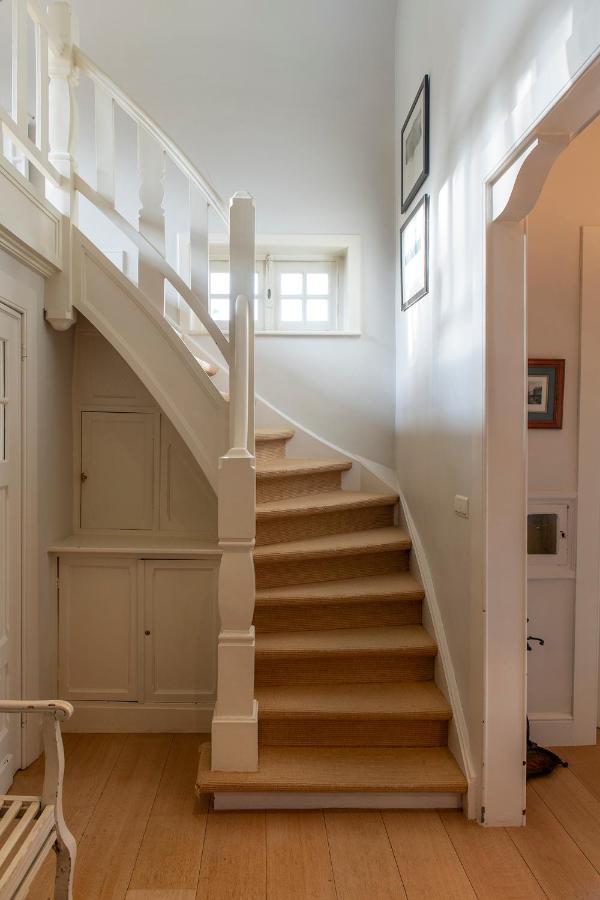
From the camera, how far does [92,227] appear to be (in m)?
3.90

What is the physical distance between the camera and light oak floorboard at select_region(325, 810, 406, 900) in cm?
203

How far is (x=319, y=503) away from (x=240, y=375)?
103 centimetres

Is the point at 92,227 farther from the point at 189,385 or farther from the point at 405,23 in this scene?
the point at 405,23

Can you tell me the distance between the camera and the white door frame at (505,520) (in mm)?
2303

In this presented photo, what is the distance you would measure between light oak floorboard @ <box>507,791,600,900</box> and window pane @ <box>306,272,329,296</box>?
307cm

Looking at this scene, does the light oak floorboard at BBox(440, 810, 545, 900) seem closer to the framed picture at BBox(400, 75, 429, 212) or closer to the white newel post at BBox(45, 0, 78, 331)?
the white newel post at BBox(45, 0, 78, 331)

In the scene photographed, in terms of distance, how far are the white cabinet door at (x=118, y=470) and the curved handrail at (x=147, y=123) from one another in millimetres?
1134

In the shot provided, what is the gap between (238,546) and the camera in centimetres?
242

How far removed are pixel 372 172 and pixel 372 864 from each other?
142 inches

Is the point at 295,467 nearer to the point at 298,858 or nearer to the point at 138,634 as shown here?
the point at 138,634

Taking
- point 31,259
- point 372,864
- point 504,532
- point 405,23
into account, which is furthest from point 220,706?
point 405,23

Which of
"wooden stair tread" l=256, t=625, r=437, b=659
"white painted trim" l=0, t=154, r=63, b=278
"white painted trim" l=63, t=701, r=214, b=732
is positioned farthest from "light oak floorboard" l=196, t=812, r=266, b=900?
"white painted trim" l=0, t=154, r=63, b=278

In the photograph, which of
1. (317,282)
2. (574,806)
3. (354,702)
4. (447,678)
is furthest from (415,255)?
(574,806)

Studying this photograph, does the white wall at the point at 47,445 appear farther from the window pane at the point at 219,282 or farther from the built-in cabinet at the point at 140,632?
the window pane at the point at 219,282
